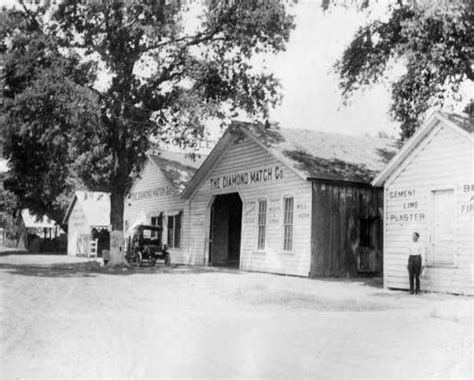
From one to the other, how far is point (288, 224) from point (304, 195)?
159cm

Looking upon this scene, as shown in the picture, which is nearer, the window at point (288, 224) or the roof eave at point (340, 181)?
the roof eave at point (340, 181)

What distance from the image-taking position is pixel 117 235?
2819 centimetres

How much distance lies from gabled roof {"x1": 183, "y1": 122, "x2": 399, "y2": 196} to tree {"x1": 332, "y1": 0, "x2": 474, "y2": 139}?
2.31 metres

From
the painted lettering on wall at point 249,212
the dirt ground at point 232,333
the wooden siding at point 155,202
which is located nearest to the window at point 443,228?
the dirt ground at point 232,333

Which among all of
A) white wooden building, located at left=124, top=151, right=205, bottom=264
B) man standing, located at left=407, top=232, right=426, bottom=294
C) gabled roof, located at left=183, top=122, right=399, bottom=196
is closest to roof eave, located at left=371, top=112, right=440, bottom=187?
man standing, located at left=407, top=232, right=426, bottom=294

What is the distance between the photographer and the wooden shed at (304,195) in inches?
920

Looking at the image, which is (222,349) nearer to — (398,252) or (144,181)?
(398,252)

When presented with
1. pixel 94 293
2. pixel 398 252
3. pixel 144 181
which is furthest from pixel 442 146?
pixel 144 181

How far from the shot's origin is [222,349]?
28.9ft

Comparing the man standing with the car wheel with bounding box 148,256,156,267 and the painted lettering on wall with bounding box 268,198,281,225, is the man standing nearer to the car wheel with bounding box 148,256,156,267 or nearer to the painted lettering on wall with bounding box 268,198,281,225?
the painted lettering on wall with bounding box 268,198,281,225

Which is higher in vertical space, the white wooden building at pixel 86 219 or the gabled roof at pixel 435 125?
the gabled roof at pixel 435 125

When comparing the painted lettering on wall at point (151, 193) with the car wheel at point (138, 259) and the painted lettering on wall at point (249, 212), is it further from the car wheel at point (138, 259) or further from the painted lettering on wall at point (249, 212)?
the painted lettering on wall at point (249, 212)

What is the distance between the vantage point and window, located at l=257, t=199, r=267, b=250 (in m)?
26.1

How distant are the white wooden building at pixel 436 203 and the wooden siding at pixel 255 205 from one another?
4729 millimetres
